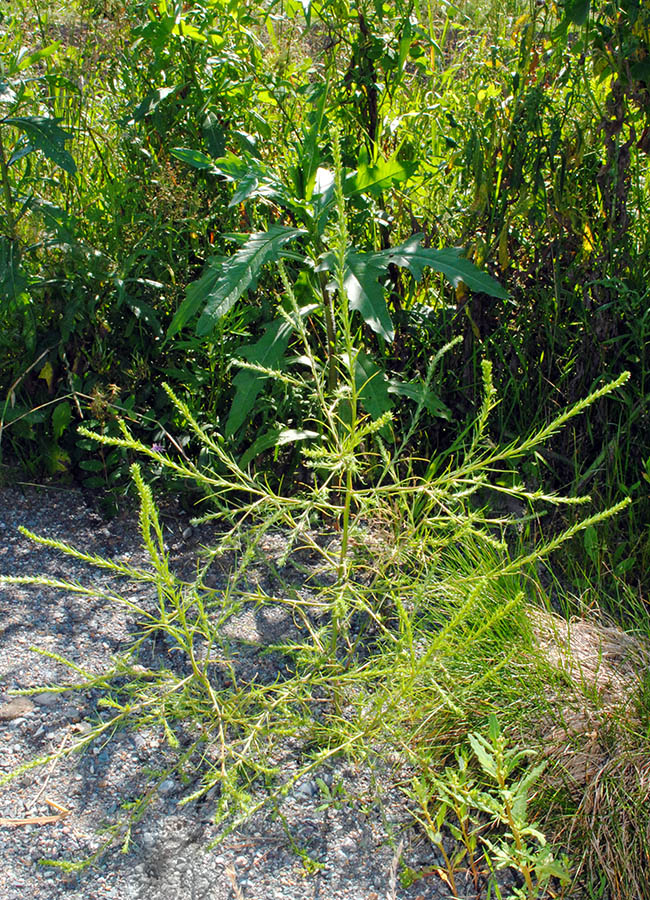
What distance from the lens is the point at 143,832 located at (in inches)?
68.6

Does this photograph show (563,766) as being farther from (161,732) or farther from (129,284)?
(129,284)

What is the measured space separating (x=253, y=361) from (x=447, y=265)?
640mm

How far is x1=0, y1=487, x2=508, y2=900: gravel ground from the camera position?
1646 mm

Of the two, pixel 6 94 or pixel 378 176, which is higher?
pixel 6 94

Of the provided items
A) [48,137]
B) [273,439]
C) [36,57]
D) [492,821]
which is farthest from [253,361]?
[492,821]

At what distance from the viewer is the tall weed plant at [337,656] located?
5.24 feet

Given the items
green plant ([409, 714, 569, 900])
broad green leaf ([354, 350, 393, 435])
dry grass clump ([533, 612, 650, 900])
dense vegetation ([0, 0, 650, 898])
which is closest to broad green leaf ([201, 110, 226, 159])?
dense vegetation ([0, 0, 650, 898])

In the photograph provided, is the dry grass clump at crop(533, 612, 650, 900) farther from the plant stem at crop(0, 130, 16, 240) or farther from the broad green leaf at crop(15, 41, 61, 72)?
the broad green leaf at crop(15, 41, 61, 72)

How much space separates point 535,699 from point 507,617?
0.72 ft

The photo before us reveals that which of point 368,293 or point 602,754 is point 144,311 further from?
point 602,754

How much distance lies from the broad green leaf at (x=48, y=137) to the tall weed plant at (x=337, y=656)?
85 cm

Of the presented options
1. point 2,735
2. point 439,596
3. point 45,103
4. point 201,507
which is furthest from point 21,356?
point 439,596

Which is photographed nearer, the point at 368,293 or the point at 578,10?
the point at 368,293

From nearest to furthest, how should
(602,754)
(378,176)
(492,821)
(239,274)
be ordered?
1. (492,821)
2. (602,754)
3. (239,274)
4. (378,176)
